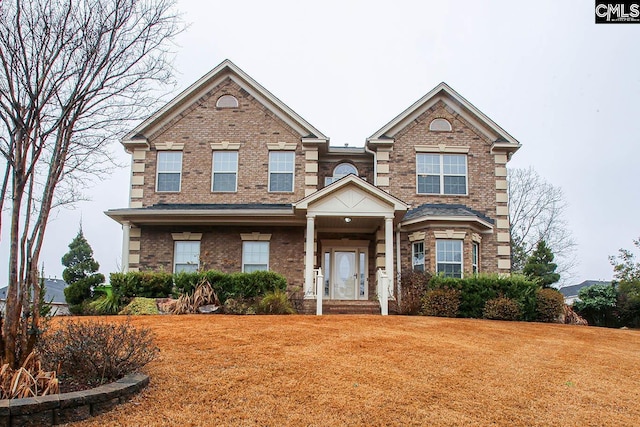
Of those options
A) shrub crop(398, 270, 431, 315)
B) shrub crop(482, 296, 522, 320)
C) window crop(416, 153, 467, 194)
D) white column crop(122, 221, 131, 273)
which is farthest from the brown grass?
window crop(416, 153, 467, 194)

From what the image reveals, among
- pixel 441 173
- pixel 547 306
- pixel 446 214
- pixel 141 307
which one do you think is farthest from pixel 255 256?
pixel 547 306

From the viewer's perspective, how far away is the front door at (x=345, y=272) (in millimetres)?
19656

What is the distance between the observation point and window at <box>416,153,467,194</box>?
19625mm

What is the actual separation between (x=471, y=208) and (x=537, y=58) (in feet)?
18.6

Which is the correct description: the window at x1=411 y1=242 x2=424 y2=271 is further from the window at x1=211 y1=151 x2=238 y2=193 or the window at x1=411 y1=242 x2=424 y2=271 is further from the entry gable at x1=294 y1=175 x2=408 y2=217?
the window at x1=211 y1=151 x2=238 y2=193

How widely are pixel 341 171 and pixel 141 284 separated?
8.78 meters

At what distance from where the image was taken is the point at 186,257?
18.5m

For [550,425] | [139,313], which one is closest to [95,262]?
[139,313]

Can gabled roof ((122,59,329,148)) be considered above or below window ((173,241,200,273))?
above

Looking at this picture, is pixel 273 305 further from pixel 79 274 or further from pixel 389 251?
pixel 79 274

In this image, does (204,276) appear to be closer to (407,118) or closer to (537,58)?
(407,118)

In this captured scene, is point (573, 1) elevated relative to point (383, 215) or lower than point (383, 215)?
elevated

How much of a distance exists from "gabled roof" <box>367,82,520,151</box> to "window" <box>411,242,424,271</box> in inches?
160

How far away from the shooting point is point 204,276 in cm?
1533
